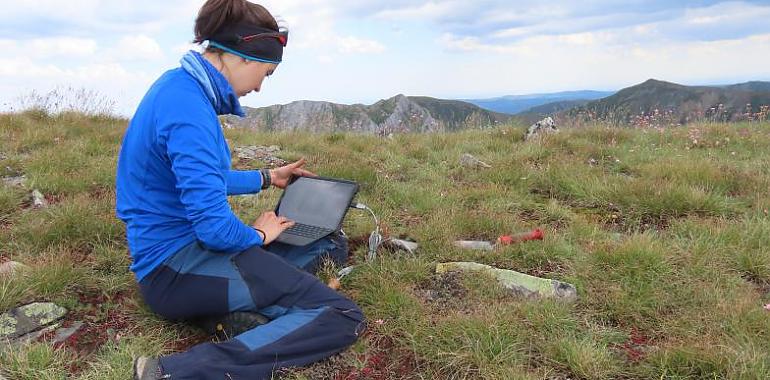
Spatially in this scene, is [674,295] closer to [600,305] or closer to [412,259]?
[600,305]

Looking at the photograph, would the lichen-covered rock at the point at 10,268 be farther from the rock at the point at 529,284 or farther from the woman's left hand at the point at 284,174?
the rock at the point at 529,284

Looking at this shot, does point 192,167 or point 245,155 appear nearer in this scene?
point 192,167

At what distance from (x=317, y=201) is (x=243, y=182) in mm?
668

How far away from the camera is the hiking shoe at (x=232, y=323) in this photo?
3.22 m

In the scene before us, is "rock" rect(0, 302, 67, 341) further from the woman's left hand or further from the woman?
the woman's left hand

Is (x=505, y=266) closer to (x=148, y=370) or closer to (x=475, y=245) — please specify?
(x=475, y=245)

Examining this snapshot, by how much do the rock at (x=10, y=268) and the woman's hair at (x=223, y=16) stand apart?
7.52 feet

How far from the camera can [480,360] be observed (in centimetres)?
304

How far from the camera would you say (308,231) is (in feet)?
13.9

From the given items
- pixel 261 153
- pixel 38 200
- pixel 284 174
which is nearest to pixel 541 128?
pixel 261 153

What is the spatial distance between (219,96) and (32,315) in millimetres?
2000

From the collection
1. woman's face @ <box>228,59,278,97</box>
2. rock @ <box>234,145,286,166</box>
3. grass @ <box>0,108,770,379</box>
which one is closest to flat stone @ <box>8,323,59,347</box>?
grass @ <box>0,108,770,379</box>

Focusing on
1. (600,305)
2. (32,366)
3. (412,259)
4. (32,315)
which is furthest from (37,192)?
(600,305)

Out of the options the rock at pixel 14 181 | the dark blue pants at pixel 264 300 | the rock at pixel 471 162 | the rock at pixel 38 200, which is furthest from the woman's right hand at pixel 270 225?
the rock at pixel 471 162
